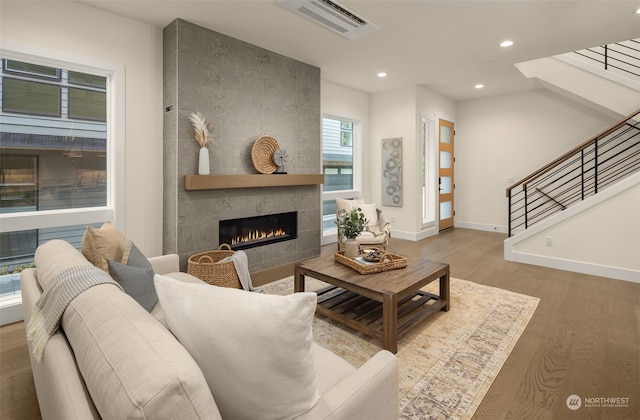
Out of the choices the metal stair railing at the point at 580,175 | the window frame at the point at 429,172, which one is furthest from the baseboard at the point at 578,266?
the window frame at the point at 429,172

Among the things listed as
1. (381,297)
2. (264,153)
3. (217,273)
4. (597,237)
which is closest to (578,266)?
(597,237)

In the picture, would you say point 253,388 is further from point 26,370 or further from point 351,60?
point 351,60

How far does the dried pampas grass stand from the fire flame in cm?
122

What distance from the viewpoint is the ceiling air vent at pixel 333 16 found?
2.97 metres

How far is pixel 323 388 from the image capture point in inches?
49.3

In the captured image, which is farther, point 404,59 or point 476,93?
point 476,93

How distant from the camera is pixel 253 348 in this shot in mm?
832

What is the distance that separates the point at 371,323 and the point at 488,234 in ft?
16.0

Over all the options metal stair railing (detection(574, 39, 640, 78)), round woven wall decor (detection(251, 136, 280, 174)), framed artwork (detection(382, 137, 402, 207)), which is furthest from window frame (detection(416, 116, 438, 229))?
round woven wall decor (detection(251, 136, 280, 174))

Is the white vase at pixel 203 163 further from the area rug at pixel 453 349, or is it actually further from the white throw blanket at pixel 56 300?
the white throw blanket at pixel 56 300

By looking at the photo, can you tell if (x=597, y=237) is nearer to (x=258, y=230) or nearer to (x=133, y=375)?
(x=258, y=230)

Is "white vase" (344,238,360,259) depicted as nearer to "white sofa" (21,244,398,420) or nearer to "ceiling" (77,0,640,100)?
"white sofa" (21,244,398,420)

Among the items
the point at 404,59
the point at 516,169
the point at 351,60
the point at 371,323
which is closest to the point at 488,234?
the point at 516,169

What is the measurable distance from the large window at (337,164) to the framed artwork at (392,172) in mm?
521
